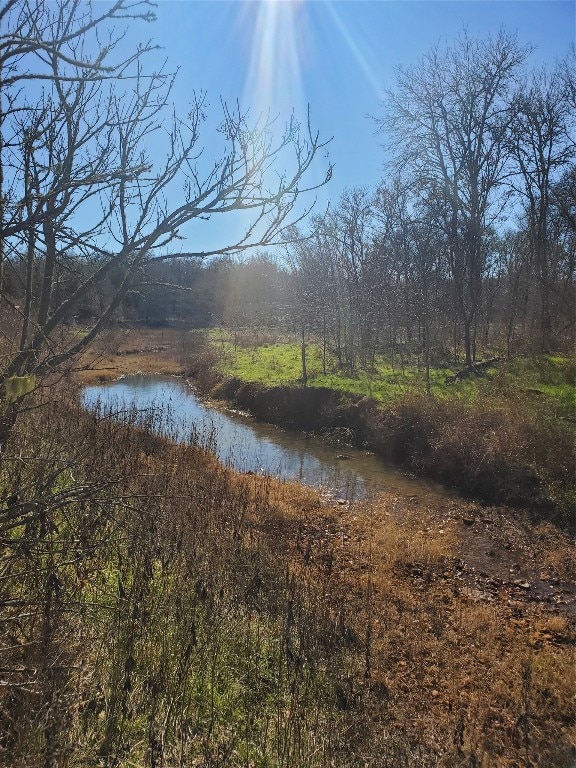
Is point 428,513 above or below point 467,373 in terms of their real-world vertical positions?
below

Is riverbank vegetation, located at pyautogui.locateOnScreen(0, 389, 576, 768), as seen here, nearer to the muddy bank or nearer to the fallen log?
the muddy bank

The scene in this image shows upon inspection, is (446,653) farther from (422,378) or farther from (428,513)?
(422,378)

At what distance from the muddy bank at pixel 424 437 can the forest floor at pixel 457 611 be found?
20.5 inches

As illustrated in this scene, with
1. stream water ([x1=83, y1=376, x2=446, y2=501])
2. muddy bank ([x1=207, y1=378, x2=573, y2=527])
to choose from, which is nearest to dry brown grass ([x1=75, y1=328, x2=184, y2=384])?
stream water ([x1=83, y1=376, x2=446, y2=501])

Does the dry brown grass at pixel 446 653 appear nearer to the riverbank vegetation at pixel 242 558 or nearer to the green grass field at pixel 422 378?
the riverbank vegetation at pixel 242 558

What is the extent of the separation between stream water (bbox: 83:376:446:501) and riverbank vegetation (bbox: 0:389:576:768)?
3063 millimetres

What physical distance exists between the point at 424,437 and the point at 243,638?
8.44 m

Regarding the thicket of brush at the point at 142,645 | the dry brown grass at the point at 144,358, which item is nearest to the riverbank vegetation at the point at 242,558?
the thicket of brush at the point at 142,645

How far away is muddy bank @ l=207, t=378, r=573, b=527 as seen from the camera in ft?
30.7

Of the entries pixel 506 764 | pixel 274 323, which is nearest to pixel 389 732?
pixel 506 764

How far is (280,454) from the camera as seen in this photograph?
13.6 meters

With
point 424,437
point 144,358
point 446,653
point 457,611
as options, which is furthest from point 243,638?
point 144,358

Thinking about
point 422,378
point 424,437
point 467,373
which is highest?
point 467,373

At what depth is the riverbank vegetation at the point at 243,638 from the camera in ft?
8.99
